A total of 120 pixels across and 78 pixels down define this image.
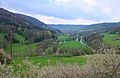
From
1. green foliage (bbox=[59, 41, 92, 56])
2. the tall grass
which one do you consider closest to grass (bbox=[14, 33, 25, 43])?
green foliage (bbox=[59, 41, 92, 56])

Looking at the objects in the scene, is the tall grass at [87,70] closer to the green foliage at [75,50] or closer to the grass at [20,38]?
the green foliage at [75,50]

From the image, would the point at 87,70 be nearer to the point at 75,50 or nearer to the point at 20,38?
the point at 75,50

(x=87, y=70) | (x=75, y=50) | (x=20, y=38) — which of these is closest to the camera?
(x=87, y=70)

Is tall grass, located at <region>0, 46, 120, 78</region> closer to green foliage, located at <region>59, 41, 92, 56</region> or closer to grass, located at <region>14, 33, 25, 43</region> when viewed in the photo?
green foliage, located at <region>59, 41, 92, 56</region>

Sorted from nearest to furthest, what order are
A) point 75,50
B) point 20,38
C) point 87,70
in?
1. point 87,70
2. point 75,50
3. point 20,38

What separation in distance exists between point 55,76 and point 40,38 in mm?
108459

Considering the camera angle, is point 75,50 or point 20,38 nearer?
point 75,50

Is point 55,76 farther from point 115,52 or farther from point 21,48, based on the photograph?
point 21,48

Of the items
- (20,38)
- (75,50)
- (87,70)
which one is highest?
(87,70)

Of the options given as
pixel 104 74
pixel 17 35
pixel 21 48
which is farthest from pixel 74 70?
pixel 17 35

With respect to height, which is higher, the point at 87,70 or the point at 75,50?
the point at 87,70

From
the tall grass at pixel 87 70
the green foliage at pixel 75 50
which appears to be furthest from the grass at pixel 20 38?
the tall grass at pixel 87 70

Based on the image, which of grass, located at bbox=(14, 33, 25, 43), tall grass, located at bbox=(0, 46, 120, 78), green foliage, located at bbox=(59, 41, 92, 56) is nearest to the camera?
tall grass, located at bbox=(0, 46, 120, 78)

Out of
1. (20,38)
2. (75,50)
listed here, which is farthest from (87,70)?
(20,38)
